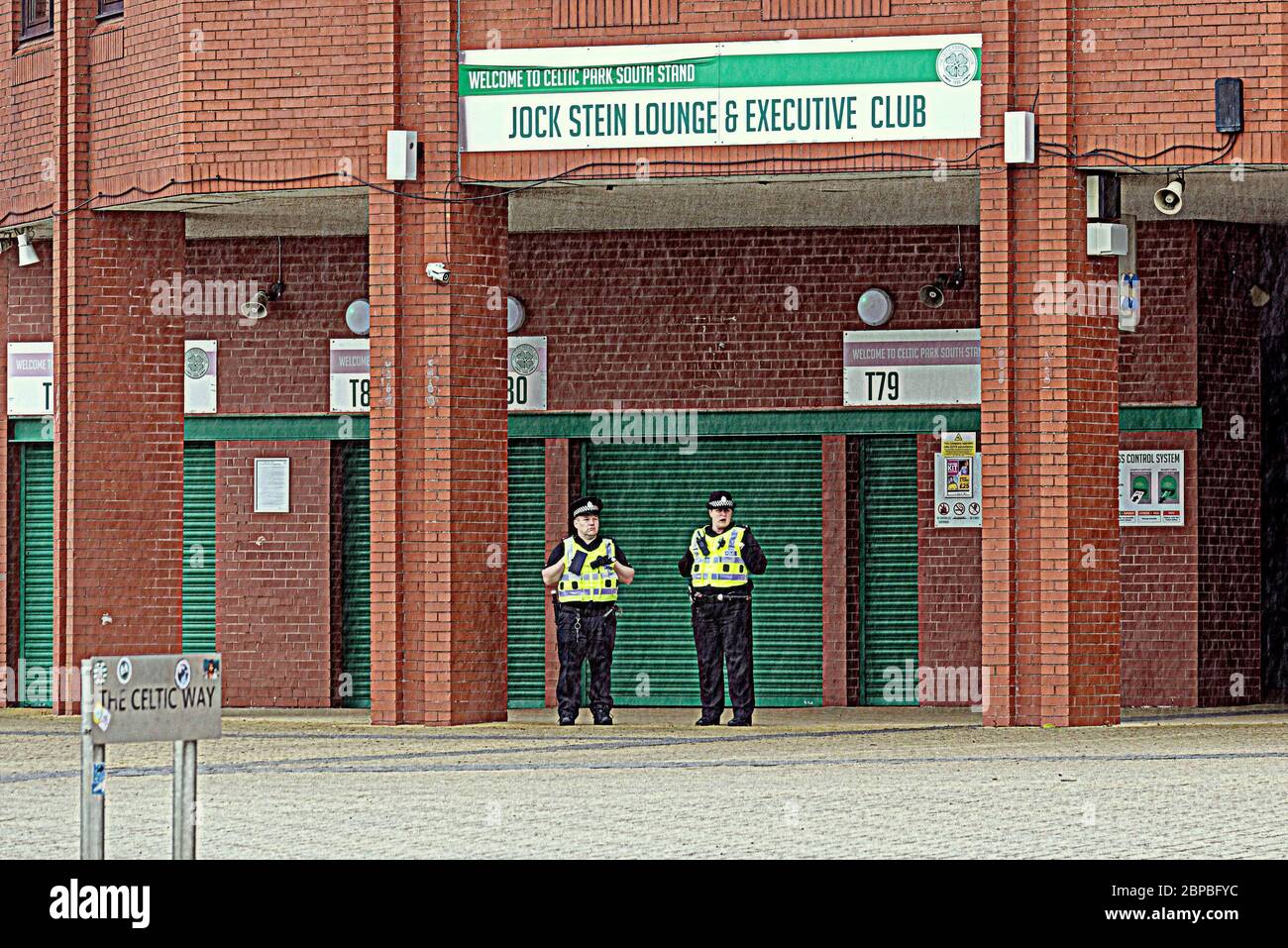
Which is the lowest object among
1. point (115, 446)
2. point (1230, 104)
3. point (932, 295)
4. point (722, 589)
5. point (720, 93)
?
point (722, 589)

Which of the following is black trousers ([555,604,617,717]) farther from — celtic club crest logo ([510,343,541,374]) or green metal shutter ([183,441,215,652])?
green metal shutter ([183,441,215,652])

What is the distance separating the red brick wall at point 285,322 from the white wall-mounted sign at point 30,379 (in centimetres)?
155

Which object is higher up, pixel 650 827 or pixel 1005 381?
pixel 1005 381

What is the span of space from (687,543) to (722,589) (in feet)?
12.6

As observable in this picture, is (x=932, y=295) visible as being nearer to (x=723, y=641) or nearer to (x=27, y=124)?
(x=723, y=641)

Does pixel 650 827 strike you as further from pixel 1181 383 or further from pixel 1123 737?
pixel 1181 383

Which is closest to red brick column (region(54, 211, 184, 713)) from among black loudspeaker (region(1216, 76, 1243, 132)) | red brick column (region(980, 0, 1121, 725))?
red brick column (region(980, 0, 1121, 725))

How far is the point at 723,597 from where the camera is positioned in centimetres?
1878

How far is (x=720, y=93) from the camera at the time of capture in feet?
→ 61.2

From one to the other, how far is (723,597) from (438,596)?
2123 mm

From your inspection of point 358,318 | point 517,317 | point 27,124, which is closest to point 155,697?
point 27,124

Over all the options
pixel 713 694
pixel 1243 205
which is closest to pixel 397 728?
pixel 713 694

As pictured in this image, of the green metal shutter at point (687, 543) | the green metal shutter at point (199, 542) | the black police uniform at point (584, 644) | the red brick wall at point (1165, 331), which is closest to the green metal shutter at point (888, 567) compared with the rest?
the green metal shutter at point (687, 543)

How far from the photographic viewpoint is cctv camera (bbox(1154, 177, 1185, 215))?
18656 millimetres
